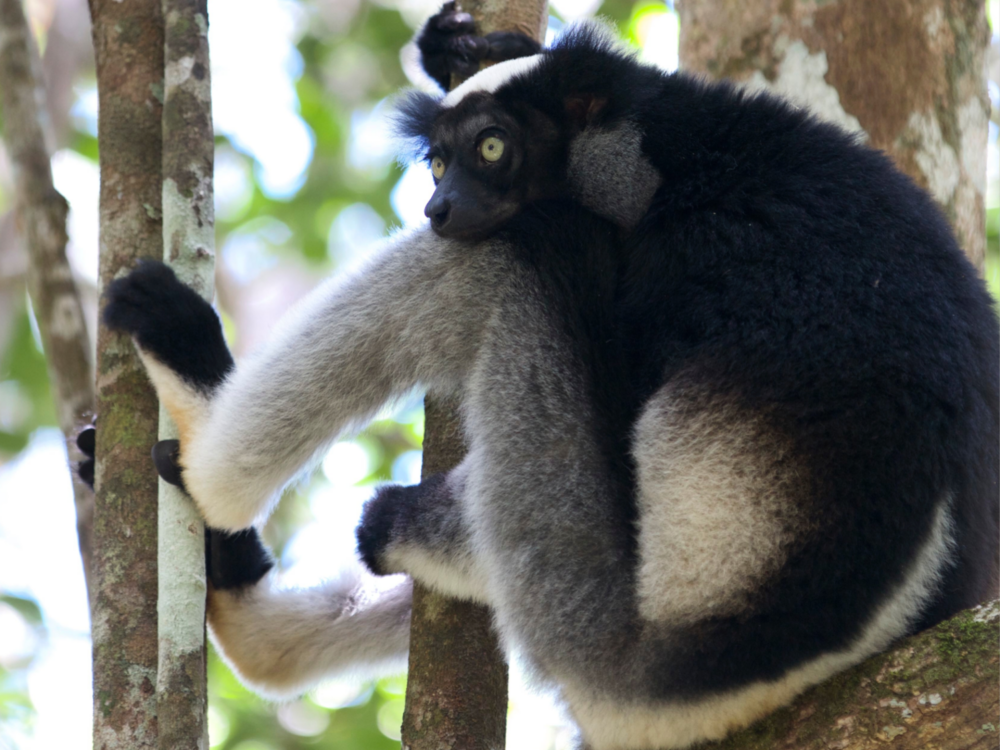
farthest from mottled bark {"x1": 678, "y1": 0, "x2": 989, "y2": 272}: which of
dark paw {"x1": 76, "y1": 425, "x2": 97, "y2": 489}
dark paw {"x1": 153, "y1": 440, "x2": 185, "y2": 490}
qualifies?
dark paw {"x1": 76, "y1": 425, "x2": 97, "y2": 489}

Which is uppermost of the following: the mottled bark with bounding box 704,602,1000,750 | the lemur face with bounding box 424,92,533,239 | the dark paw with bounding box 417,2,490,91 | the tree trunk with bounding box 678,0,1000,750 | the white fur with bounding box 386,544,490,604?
the tree trunk with bounding box 678,0,1000,750

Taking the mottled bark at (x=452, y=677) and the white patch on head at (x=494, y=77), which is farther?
the white patch on head at (x=494, y=77)

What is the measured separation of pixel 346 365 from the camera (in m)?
3.31

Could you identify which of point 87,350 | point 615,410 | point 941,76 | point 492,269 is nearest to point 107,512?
point 87,350

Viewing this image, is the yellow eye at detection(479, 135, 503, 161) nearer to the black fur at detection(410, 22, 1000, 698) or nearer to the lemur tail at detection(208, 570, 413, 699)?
the black fur at detection(410, 22, 1000, 698)

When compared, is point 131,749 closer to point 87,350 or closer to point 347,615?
point 347,615

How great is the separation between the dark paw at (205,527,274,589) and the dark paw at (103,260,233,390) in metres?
0.81

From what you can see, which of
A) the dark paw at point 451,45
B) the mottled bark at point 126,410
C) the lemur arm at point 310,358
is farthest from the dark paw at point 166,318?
the dark paw at point 451,45

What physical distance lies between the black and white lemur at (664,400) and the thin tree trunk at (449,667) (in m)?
0.10

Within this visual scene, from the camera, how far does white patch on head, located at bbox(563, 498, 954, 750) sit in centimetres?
291

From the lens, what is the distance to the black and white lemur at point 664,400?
2.88 m

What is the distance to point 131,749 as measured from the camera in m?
2.94

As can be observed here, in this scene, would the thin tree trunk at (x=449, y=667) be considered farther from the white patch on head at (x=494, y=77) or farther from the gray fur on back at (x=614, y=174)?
the white patch on head at (x=494, y=77)

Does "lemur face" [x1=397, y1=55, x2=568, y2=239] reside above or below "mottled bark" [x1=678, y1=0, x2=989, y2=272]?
below
